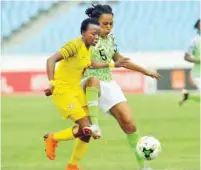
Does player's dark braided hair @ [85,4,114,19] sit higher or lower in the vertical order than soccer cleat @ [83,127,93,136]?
higher

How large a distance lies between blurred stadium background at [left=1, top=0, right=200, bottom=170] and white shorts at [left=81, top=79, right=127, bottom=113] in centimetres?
106

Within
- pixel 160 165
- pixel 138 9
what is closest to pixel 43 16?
pixel 138 9

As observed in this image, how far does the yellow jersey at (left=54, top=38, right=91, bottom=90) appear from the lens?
27.1 feet

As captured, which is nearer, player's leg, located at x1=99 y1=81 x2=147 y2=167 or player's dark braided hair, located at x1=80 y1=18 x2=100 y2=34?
player's dark braided hair, located at x1=80 y1=18 x2=100 y2=34

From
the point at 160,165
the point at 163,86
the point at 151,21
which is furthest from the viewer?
the point at 151,21

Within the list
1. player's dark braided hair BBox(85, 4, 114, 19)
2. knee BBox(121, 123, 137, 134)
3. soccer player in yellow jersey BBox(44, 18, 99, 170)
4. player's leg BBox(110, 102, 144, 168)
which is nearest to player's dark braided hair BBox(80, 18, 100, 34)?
soccer player in yellow jersey BBox(44, 18, 99, 170)

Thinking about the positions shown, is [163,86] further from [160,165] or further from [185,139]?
[160,165]

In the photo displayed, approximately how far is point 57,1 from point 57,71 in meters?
29.0

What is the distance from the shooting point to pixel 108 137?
14023 millimetres

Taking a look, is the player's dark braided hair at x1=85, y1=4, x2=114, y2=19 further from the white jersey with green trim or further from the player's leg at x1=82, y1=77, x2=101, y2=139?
the player's leg at x1=82, y1=77, x2=101, y2=139

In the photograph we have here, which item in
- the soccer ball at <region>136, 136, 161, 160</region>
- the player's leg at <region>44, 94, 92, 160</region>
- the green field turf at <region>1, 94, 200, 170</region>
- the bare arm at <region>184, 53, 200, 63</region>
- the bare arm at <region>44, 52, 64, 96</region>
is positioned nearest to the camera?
the bare arm at <region>44, 52, 64, 96</region>

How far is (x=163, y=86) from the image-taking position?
28.4 metres

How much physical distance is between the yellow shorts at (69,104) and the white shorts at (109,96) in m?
0.27

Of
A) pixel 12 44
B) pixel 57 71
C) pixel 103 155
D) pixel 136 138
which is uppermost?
pixel 57 71
